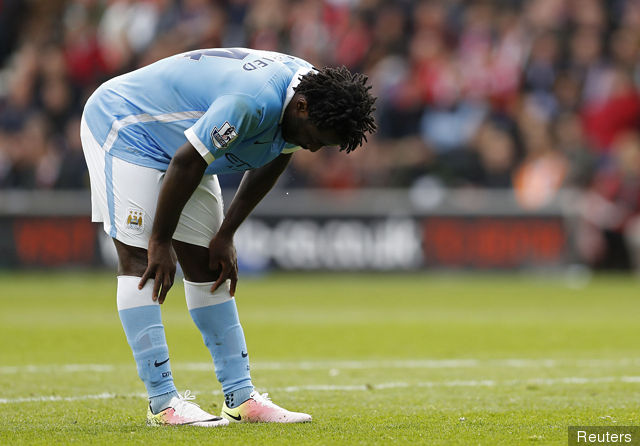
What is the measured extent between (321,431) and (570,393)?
198cm

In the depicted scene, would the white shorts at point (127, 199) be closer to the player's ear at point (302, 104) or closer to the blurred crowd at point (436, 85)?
the player's ear at point (302, 104)

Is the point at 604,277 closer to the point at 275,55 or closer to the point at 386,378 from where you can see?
the point at 386,378

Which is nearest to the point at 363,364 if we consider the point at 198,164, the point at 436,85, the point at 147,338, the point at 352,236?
the point at 147,338

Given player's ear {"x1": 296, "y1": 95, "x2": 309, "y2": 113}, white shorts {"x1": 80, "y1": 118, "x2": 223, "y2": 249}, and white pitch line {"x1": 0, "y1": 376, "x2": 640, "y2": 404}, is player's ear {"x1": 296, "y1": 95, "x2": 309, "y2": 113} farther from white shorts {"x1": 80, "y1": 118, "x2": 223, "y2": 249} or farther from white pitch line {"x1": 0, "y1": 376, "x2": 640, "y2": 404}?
white pitch line {"x1": 0, "y1": 376, "x2": 640, "y2": 404}

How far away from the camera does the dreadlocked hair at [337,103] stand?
A: 4.90 meters

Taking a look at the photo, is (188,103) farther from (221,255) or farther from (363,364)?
(363,364)

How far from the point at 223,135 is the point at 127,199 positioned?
683mm

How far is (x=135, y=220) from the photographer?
513 centimetres

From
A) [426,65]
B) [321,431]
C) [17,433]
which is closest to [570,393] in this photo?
[321,431]

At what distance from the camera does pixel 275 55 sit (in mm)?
5262

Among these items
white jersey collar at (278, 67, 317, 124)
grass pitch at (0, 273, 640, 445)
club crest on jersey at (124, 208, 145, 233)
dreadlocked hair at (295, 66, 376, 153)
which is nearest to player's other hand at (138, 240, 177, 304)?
club crest on jersey at (124, 208, 145, 233)

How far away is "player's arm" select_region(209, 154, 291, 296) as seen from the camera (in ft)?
17.9

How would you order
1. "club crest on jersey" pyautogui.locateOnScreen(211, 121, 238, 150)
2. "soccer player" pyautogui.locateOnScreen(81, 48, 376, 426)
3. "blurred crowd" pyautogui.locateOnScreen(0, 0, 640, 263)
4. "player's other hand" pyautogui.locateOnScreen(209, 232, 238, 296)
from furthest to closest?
1. "blurred crowd" pyautogui.locateOnScreen(0, 0, 640, 263)
2. "player's other hand" pyautogui.locateOnScreen(209, 232, 238, 296)
3. "soccer player" pyautogui.locateOnScreen(81, 48, 376, 426)
4. "club crest on jersey" pyautogui.locateOnScreen(211, 121, 238, 150)

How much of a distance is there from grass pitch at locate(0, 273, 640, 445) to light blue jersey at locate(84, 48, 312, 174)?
1319 millimetres
